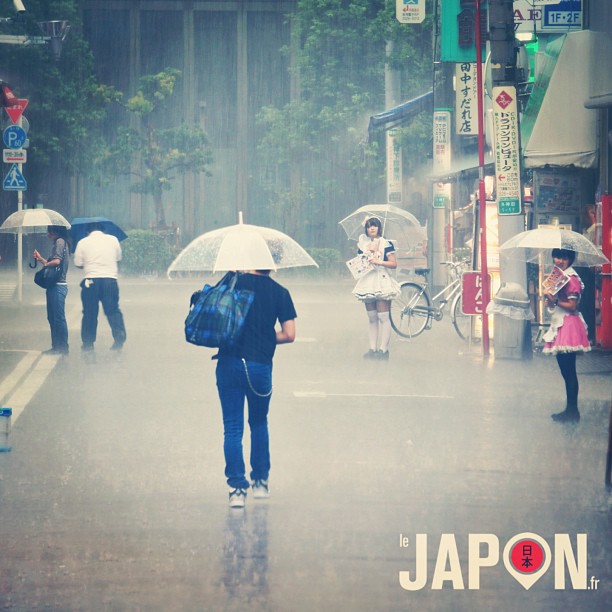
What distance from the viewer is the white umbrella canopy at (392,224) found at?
21.5 meters

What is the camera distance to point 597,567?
6.98 meters

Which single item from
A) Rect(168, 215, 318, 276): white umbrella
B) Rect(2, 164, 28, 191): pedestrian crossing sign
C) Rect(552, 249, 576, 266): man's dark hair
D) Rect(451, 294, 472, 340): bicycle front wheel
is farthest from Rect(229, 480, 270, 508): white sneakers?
Rect(2, 164, 28, 191): pedestrian crossing sign

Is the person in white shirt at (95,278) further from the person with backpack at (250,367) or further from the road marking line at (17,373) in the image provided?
the person with backpack at (250,367)

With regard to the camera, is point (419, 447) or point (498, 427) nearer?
point (419, 447)

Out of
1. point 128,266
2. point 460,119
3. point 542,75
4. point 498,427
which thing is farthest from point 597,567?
point 128,266

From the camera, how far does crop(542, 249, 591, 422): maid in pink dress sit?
1212 cm

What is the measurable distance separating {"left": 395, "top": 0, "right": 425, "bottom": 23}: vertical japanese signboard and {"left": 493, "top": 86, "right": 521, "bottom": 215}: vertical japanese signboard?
39.2 feet

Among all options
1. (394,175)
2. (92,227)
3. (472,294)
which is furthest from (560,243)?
(394,175)

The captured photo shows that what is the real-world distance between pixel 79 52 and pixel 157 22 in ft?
32.4

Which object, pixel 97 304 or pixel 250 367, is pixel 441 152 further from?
pixel 250 367

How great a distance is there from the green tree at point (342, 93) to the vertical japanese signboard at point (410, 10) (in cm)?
722

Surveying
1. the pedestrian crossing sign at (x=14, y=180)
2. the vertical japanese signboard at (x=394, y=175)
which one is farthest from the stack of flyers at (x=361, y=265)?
the vertical japanese signboard at (x=394, y=175)

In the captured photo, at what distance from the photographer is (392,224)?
2203 centimetres

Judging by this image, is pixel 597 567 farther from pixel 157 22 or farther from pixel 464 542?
pixel 157 22
